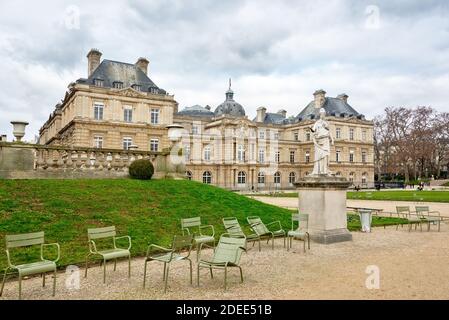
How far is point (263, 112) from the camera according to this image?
65312 millimetres

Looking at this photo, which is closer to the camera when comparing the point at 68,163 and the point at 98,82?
the point at 68,163

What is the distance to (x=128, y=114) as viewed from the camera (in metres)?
40.9

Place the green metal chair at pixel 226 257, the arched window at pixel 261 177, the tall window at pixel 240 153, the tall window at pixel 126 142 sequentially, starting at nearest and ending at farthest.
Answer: the green metal chair at pixel 226 257, the tall window at pixel 126 142, the tall window at pixel 240 153, the arched window at pixel 261 177

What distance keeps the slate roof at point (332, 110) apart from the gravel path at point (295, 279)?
53868mm

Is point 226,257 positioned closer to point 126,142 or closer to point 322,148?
point 322,148

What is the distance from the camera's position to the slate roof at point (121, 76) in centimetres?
4006

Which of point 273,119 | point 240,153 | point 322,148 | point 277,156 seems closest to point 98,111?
point 240,153

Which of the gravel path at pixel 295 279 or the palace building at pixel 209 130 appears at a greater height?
the palace building at pixel 209 130

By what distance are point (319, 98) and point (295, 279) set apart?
191ft

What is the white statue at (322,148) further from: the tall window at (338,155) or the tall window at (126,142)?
the tall window at (338,155)

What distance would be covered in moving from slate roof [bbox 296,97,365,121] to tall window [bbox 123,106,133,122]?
3194 centimetres

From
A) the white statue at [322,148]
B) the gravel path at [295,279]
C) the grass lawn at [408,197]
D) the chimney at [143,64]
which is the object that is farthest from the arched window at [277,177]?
the gravel path at [295,279]
